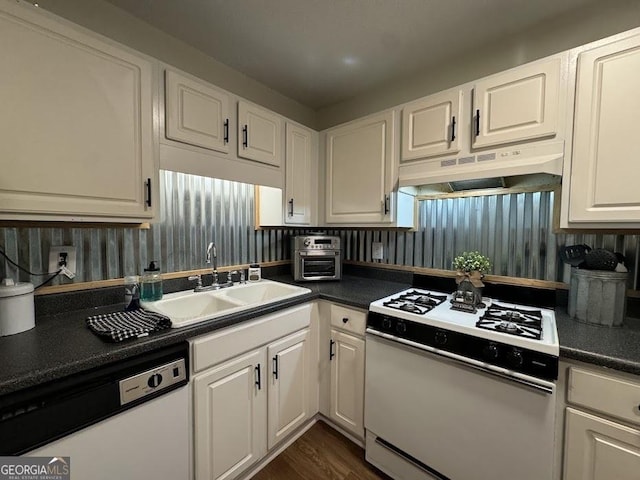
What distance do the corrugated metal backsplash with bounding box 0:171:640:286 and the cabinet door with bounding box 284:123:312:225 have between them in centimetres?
33

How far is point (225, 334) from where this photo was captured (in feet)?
4.04

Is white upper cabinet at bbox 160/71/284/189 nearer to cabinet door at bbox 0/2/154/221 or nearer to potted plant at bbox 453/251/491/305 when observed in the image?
cabinet door at bbox 0/2/154/221

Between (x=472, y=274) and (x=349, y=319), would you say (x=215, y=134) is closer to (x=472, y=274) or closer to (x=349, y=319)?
(x=349, y=319)

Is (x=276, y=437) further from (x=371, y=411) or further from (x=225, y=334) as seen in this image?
(x=225, y=334)

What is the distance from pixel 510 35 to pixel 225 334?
227 cm

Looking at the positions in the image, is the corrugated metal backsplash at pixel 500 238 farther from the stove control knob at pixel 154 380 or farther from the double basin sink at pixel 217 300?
the stove control knob at pixel 154 380

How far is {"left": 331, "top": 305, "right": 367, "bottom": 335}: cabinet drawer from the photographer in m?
1.55

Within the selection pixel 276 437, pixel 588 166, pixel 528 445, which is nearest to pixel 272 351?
Answer: pixel 276 437

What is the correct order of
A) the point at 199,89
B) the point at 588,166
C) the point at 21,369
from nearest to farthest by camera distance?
the point at 21,369 → the point at 588,166 → the point at 199,89

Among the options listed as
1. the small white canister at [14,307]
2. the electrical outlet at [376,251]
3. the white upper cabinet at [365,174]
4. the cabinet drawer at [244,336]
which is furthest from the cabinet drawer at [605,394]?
the small white canister at [14,307]

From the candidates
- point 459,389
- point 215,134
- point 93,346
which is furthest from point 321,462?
point 215,134

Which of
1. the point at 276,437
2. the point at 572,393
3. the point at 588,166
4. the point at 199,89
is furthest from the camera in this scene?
the point at 276,437

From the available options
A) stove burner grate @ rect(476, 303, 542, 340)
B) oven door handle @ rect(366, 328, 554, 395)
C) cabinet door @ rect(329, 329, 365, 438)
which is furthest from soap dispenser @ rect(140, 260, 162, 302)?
stove burner grate @ rect(476, 303, 542, 340)

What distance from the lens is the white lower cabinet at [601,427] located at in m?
0.89
